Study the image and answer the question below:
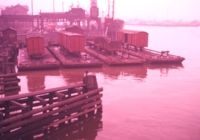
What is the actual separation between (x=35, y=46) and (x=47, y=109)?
2218cm

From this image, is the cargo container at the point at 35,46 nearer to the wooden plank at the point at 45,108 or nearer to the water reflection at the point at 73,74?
the water reflection at the point at 73,74

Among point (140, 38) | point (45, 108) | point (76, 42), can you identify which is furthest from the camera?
point (140, 38)

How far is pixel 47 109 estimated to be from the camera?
1394 cm

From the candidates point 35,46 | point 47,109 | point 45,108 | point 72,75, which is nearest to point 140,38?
point 35,46

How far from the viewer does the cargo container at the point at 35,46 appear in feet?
113

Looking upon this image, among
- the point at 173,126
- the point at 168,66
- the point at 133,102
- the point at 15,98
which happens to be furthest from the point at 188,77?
the point at 15,98

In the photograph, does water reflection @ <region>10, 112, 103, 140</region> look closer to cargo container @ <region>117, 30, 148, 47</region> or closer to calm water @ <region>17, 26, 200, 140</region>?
calm water @ <region>17, 26, 200, 140</region>

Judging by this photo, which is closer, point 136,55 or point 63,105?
point 63,105

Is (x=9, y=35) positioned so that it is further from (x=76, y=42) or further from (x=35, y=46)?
(x=76, y=42)

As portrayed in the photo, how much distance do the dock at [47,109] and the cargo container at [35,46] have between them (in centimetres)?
1884

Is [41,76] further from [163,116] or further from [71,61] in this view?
[163,116]

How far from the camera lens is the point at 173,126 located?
17.0m

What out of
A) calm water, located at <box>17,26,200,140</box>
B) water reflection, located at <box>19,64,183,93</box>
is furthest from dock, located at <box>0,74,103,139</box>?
water reflection, located at <box>19,64,183,93</box>

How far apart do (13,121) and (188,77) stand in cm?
2474
